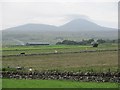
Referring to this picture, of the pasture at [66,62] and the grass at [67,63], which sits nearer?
the grass at [67,63]

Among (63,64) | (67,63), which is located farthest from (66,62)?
(63,64)

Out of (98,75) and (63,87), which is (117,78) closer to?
(98,75)

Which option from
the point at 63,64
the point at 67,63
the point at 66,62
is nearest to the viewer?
the point at 63,64

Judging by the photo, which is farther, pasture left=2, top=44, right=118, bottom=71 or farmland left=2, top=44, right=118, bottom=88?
pasture left=2, top=44, right=118, bottom=71

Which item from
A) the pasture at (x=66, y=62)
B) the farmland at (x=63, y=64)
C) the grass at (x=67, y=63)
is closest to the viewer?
the farmland at (x=63, y=64)

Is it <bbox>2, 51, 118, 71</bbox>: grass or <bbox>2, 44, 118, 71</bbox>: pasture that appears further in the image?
<bbox>2, 44, 118, 71</bbox>: pasture

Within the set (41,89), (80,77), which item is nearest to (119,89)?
(41,89)

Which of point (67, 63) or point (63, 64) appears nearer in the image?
point (63, 64)

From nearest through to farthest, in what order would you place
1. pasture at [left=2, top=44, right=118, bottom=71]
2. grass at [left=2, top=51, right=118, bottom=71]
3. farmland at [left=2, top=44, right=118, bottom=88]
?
farmland at [left=2, top=44, right=118, bottom=88] < grass at [left=2, top=51, right=118, bottom=71] < pasture at [left=2, top=44, right=118, bottom=71]

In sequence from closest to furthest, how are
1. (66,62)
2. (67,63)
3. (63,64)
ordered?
(63,64) → (67,63) → (66,62)

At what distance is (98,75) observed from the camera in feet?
145

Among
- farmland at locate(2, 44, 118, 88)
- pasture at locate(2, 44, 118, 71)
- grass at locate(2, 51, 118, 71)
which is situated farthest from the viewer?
pasture at locate(2, 44, 118, 71)

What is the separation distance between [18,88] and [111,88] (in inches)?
346

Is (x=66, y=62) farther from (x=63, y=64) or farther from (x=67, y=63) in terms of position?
(x=63, y=64)
